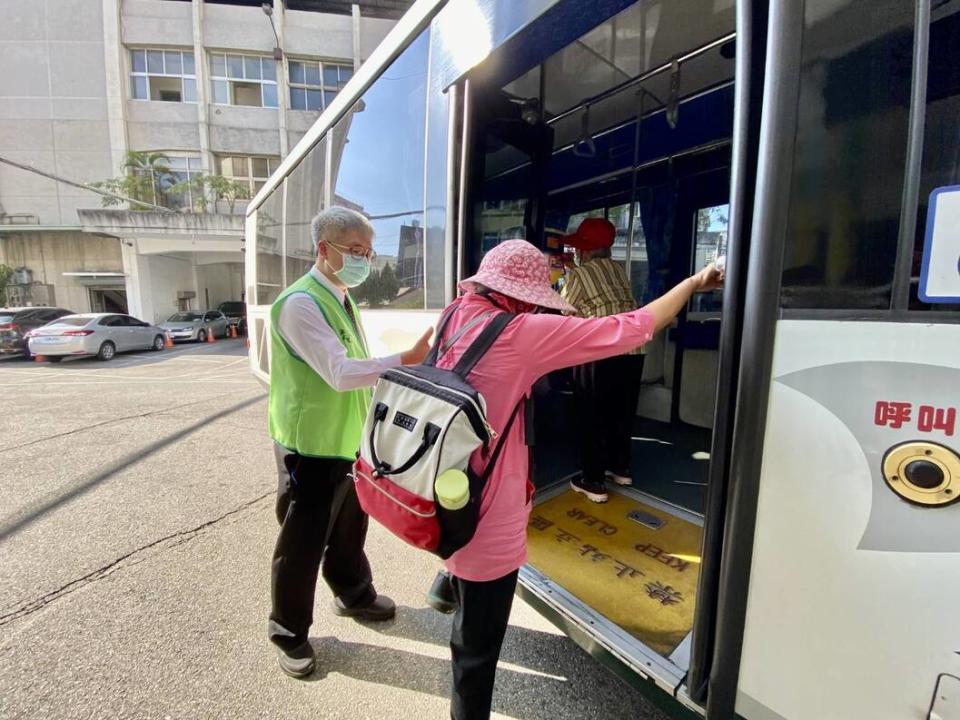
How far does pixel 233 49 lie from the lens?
22.8m

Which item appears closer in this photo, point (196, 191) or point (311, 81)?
point (196, 191)

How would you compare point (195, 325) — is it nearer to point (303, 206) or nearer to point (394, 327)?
point (303, 206)

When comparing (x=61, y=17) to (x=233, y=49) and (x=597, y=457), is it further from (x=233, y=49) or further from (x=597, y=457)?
(x=597, y=457)

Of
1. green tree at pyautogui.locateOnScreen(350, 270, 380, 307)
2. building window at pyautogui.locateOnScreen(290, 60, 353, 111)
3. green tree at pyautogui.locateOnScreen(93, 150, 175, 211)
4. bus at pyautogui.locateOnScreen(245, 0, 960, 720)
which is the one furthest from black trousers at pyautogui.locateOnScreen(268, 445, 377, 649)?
building window at pyautogui.locateOnScreen(290, 60, 353, 111)

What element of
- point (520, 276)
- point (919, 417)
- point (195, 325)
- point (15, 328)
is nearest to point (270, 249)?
point (520, 276)

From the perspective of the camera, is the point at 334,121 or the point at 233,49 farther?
the point at 233,49

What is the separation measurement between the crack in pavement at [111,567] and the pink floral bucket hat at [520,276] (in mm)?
3103

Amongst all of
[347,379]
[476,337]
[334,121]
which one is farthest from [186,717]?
[334,121]

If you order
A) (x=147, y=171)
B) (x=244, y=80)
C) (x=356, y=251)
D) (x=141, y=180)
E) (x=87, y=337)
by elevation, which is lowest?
(x=87, y=337)

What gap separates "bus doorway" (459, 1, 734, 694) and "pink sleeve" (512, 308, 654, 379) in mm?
331

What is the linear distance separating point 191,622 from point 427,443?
2118 mm

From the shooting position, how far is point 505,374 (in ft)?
4.66

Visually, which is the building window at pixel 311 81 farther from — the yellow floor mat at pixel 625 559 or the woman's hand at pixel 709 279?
the woman's hand at pixel 709 279

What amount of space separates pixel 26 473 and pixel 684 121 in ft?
22.7
